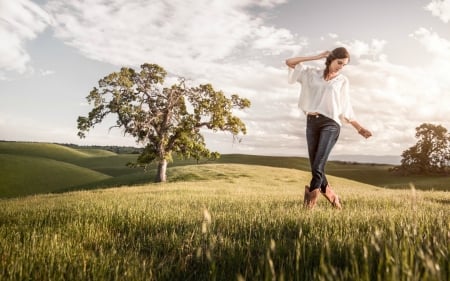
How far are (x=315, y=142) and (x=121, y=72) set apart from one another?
95.1 ft

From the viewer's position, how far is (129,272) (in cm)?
338

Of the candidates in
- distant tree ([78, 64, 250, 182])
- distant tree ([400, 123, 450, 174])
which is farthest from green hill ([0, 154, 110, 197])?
distant tree ([400, 123, 450, 174])

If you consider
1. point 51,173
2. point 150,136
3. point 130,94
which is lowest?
point 51,173

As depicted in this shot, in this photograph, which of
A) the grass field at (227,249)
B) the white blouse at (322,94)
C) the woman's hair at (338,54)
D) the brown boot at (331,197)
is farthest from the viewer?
the brown boot at (331,197)

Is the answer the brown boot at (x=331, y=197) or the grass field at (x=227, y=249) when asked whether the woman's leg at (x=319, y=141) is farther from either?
the grass field at (x=227, y=249)

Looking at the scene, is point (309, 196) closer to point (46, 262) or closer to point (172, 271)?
point (172, 271)

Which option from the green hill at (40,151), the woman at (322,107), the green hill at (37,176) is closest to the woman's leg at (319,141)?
the woman at (322,107)

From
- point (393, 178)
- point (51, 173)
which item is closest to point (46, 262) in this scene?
point (51, 173)

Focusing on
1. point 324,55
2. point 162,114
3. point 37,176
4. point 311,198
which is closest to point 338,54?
point 324,55

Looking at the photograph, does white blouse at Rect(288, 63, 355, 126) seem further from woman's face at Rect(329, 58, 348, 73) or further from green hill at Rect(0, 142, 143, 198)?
green hill at Rect(0, 142, 143, 198)

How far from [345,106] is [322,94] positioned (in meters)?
0.68

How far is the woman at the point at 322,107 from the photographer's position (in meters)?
7.95

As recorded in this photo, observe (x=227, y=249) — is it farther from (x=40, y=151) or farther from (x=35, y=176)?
(x=40, y=151)

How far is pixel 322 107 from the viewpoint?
26.3 feet
